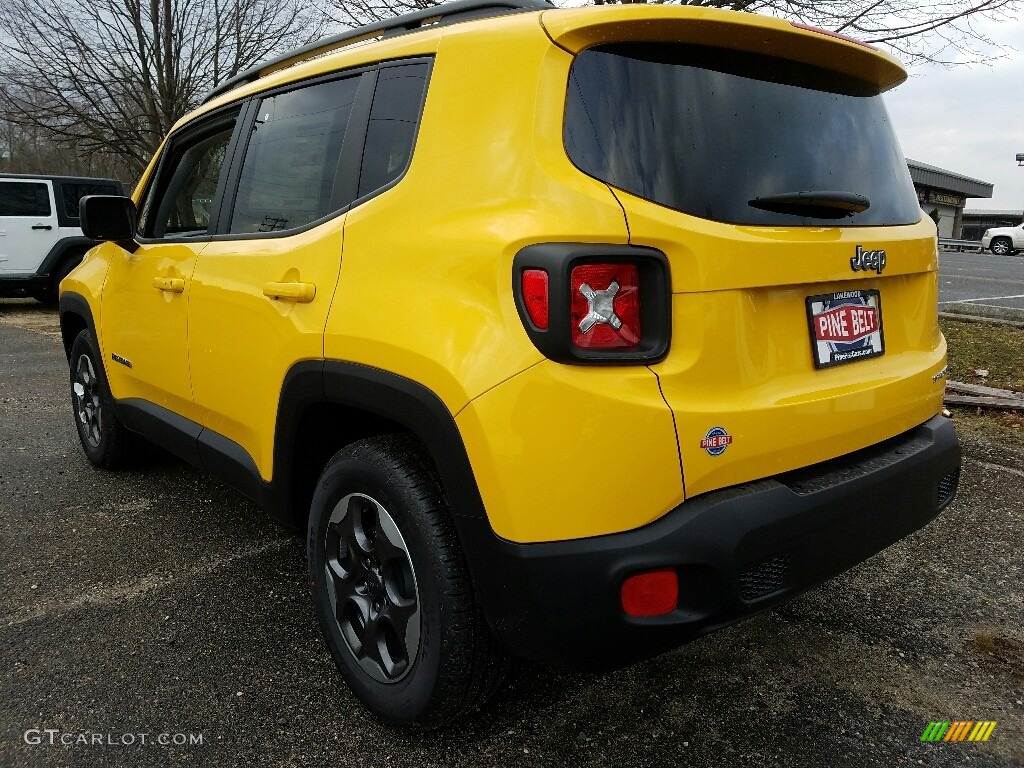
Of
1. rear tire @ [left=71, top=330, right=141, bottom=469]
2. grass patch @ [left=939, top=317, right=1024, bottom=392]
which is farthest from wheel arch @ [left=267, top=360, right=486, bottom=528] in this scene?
grass patch @ [left=939, top=317, right=1024, bottom=392]

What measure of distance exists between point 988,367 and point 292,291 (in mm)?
5933

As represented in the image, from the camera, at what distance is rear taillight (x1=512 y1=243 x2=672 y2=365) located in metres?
1.57

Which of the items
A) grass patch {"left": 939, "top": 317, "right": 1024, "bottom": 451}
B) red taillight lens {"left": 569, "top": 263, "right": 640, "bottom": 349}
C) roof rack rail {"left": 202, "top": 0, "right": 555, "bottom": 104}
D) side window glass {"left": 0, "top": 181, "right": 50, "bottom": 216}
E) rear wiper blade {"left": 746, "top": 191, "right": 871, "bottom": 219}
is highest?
side window glass {"left": 0, "top": 181, "right": 50, "bottom": 216}

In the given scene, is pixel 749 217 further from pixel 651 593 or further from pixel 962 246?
pixel 962 246

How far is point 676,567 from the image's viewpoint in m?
1.62

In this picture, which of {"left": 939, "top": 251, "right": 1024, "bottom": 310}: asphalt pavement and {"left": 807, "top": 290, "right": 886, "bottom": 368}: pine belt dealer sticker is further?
{"left": 939, "top": 251, "right": 1024, "bottom": 310}: asphalt pavement

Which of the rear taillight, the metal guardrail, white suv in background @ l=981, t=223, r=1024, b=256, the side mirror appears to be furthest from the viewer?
the metal guardrail

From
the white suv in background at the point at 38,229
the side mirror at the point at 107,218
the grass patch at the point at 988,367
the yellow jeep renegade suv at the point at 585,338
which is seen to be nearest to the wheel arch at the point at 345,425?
the yellow jeep renegade suv at the point at 585,338

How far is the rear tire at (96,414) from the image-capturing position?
152 inches

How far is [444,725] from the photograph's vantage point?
203 centimetres

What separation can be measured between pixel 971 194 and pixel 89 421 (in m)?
58.7

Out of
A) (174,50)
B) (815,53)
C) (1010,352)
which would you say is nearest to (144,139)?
(174,50)

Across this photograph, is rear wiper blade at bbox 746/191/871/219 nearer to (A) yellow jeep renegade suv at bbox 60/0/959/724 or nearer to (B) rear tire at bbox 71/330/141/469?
(A) yellow jeep renegade suv at bbox 60/0/959/724

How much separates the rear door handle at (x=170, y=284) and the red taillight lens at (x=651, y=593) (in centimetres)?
210
